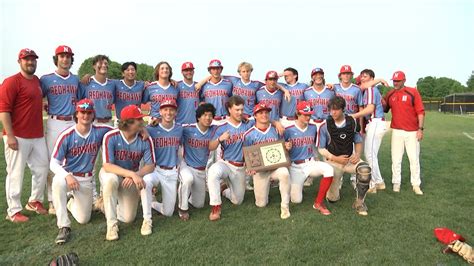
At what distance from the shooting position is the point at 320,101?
7.06 m

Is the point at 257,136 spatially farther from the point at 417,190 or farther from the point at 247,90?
the point at 417,190

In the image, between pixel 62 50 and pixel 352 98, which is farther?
pixel 352 98

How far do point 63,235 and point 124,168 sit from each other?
43.8 inches

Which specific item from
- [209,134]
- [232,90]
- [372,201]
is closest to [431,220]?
[372,201]

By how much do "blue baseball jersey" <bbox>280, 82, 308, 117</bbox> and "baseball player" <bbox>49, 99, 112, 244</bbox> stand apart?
3524 millimetres

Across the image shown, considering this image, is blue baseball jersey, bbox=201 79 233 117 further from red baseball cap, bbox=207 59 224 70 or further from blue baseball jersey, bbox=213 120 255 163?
blue baseball jersey, bbox=213 120 255 163

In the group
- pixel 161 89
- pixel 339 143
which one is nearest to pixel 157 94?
pixel 161 89

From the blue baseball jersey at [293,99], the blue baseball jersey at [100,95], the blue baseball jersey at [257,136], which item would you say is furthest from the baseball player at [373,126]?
the blue baseball jersey at [100,95]

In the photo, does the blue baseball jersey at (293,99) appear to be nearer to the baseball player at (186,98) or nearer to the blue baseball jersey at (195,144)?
the baseball player at (186,98)

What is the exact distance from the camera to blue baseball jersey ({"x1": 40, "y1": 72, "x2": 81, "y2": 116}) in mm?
5754

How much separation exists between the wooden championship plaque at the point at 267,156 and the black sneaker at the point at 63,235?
8.50 feet

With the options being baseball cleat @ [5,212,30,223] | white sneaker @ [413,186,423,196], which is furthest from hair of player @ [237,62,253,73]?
baseball cleat @ [5,212,30,223]

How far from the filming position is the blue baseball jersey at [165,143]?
5621 mm

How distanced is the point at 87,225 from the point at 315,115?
4.31 m
